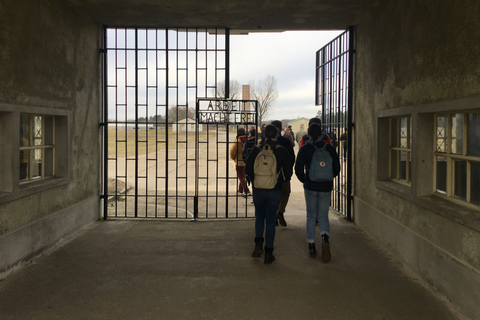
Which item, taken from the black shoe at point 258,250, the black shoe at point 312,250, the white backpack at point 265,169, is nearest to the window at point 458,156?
the black shoe at point 312,250

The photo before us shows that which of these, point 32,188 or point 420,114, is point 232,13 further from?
point 32,188

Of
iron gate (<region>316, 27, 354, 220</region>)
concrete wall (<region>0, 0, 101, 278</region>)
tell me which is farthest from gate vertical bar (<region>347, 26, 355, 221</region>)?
concrete wall (<region>0, 0, 101, 278</region>)

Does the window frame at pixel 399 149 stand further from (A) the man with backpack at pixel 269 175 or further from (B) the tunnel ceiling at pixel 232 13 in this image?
(B) the tunnel ceiling at pixel 232 13

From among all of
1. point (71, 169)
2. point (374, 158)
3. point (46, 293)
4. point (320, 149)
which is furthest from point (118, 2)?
point (374, 158)

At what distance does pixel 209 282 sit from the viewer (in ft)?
15.0

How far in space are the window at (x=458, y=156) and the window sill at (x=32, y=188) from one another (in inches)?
197

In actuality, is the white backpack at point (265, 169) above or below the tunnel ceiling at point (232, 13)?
below

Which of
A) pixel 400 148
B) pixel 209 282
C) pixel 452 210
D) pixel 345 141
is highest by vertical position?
pixel 345 141

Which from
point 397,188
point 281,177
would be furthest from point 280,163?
point 397,188

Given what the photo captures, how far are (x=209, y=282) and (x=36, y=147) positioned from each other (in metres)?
3.17

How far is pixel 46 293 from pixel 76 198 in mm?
2728

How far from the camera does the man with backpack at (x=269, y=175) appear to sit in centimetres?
507

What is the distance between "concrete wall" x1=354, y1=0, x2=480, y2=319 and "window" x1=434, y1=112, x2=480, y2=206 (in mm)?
109

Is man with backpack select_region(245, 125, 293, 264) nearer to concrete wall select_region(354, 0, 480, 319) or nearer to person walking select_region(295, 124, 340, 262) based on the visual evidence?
person walking select_region(295, 124, 340, 262)
